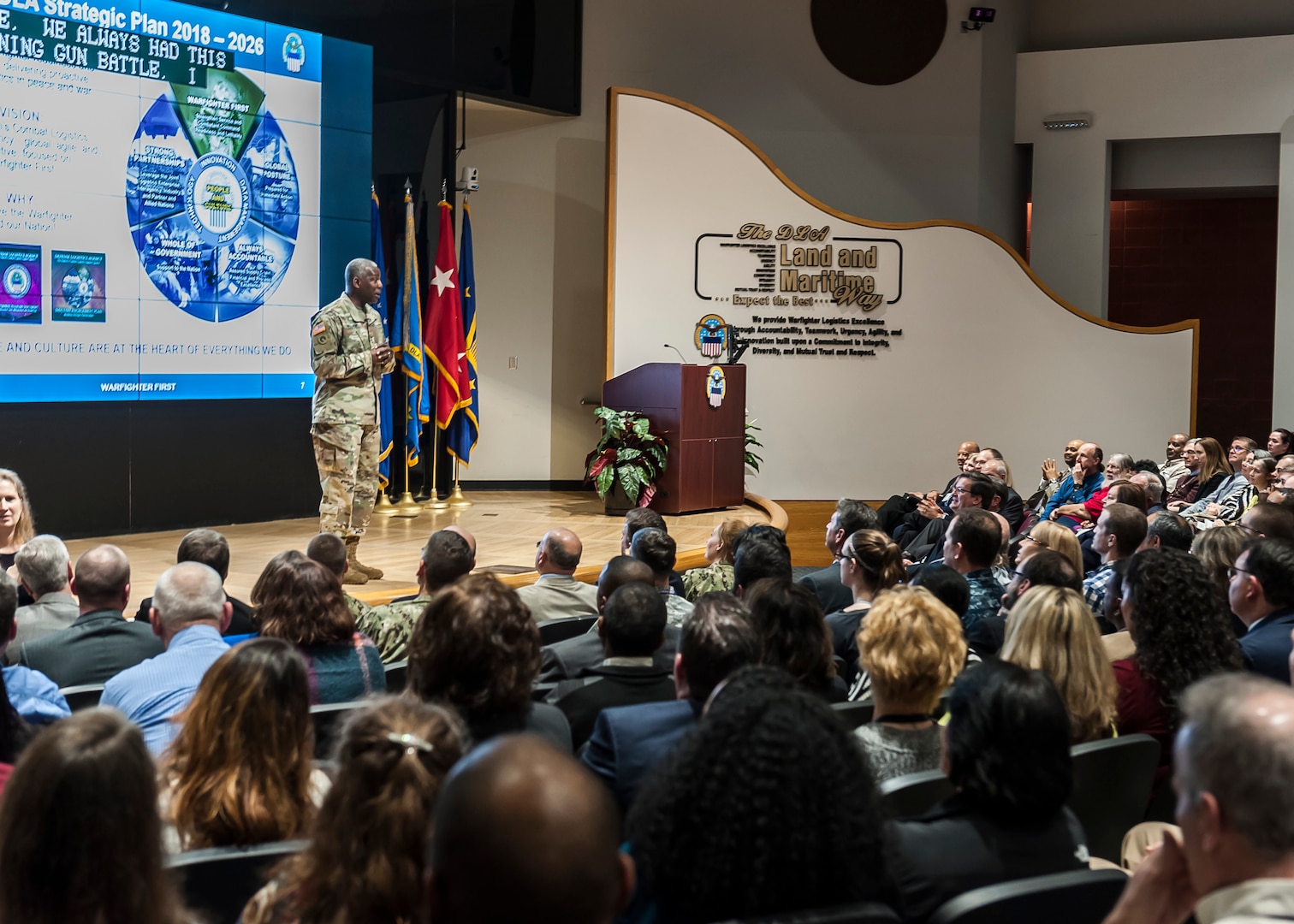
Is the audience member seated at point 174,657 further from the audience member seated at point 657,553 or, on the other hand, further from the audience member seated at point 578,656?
the audience member seated at point 657,553

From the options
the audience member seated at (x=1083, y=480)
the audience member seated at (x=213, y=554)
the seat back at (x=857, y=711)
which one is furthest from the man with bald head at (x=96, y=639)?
the audience member seated at (x=1083, y=480)

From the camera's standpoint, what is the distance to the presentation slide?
663 cm

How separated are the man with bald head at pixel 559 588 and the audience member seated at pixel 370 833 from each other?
2.52m

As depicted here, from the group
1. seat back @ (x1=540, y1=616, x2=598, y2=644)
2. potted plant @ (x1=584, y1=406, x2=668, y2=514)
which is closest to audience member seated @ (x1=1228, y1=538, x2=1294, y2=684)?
seat back @ (x1=540, y1=616, x2=598, y2=644)

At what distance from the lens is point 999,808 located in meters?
1.83

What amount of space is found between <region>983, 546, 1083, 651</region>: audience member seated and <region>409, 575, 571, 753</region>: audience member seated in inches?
62.7

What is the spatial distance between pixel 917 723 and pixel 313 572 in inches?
57.0

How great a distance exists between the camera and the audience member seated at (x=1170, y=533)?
448cm

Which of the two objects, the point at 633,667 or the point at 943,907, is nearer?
the point at 943,907

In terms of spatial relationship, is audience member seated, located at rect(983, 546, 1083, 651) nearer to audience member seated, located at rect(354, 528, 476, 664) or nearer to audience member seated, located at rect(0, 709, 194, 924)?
audience member seated, located at rect(354, 528, 476, 664)

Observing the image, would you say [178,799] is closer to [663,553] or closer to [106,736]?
[106,736]

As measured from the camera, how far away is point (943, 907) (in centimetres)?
161

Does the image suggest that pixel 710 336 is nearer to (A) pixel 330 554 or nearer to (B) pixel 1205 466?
(B) pixel 1205 466

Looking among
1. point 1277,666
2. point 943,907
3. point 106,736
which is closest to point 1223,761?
point 943,907
